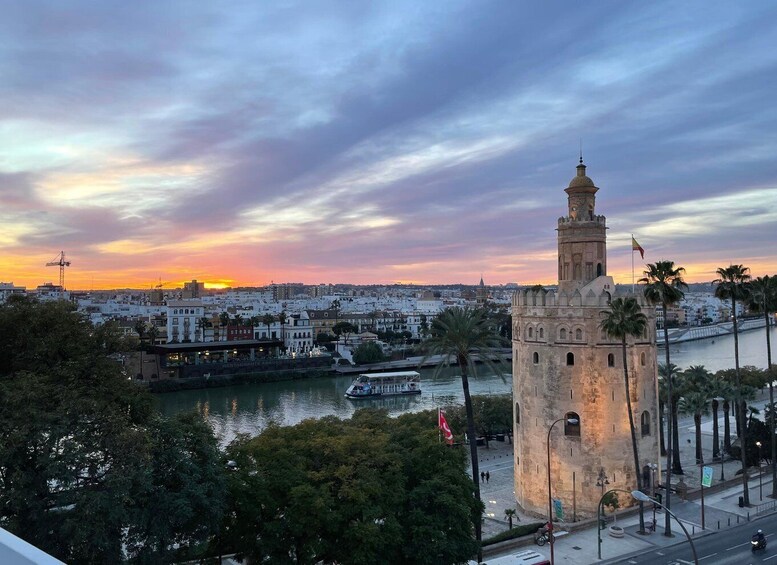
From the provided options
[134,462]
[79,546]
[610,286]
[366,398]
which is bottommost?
[366,398]

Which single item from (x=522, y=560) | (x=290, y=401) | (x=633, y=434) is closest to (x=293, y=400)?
(x=290, y=401)

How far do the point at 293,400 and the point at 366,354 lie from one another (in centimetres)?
3057

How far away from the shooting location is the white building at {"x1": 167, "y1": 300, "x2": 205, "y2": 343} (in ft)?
364

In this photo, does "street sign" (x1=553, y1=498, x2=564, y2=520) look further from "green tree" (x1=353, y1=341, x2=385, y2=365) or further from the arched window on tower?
"green tree" (x1=353, y1=341, x2=385, y2=365)

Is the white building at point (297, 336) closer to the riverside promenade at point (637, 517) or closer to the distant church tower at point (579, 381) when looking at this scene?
the riverside promenade at point (637, 517)

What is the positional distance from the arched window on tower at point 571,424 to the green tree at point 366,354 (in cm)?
7576

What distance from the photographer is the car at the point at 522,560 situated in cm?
2103

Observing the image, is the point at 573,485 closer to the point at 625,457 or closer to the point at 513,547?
the point at 625,457

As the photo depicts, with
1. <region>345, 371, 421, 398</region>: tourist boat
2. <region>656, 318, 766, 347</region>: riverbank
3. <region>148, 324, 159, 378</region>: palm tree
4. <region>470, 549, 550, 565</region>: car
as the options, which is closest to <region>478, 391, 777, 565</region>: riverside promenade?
<region>470, 549, 550, 565</region>: car

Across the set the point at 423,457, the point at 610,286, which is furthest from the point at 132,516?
the point at 610,286

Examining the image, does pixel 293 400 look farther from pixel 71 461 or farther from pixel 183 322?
pixel 71 461

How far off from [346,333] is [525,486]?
315 feet

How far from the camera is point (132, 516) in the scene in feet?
48.5

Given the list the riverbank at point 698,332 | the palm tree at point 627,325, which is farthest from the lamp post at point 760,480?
the riverbank at point 698,332
